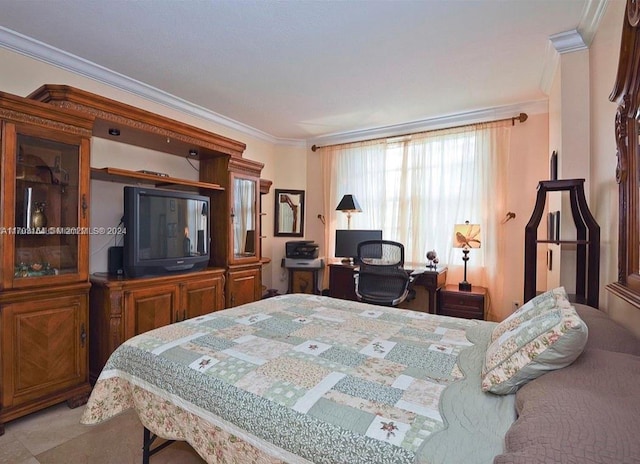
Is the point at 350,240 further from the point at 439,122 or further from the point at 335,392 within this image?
the point at 335,392

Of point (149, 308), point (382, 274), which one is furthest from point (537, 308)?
point (149, 308)

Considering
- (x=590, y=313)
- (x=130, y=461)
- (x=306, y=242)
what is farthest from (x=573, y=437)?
(x=306, y=242)

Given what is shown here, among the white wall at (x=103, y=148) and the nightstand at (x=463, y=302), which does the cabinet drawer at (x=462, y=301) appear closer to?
the nightstand at (x=463, y=302)

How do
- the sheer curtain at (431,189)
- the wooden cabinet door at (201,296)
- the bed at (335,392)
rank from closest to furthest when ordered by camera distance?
the bed at (335,392) → the wooden cabinet door at (201,296) → the sheer curtain at (431,189)

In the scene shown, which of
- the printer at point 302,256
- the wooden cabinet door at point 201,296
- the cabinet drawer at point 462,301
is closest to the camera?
the wooden cabinet door at point 201,296

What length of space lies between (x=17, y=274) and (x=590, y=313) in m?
3.22

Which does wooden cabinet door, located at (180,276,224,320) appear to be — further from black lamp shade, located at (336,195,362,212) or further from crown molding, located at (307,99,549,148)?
crown molding, located at (307,99,549,148)

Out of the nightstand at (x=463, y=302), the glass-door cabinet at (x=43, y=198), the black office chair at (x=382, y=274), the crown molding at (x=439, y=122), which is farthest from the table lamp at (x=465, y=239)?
the glass-door cabinet at (x=43, y=198)

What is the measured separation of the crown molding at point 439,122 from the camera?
346 centimetres

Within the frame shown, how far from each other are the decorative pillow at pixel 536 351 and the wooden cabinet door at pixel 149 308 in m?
2.47

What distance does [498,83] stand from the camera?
9.91 feet

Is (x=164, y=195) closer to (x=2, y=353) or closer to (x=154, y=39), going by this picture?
(x=154, y=39)

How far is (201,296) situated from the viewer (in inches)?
122

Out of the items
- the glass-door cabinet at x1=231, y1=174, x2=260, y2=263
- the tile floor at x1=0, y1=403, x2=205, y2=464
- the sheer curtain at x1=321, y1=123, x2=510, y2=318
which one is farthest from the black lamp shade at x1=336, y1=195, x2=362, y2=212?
the tile floor at x1=0, y1=403, x2=205, y2=464
